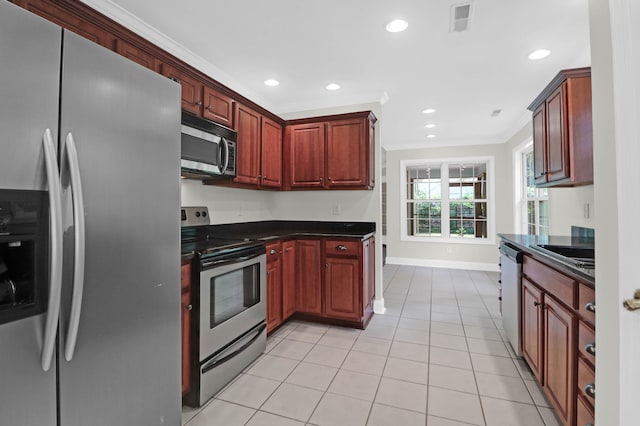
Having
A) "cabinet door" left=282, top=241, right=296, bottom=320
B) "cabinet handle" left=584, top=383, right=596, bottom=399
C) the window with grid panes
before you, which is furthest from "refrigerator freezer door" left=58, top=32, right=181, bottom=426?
the window with grid panes

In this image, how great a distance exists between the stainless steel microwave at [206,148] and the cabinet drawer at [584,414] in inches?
101

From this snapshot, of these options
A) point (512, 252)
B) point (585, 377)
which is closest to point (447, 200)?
point (512, 252)

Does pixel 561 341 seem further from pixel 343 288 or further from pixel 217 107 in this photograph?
pixel 217 107

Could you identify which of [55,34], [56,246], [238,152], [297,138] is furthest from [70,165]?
[297,138]

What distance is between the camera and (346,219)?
3.83 metres

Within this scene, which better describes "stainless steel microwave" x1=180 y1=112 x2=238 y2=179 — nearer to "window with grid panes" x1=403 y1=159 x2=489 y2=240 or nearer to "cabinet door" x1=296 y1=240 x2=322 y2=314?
"cabinet door" x1=296 y1=240 x2=322 y2=314

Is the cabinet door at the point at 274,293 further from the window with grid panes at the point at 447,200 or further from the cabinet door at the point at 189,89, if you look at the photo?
the window with grid panes at the point at 447,200

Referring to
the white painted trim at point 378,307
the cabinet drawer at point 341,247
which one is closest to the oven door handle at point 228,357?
the cabinet drawer at point 341,247

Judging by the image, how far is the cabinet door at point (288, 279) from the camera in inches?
120

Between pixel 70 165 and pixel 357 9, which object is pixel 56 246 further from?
pixel 357 9

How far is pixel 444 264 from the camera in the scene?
6.32 m

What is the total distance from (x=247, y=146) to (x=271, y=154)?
477mm

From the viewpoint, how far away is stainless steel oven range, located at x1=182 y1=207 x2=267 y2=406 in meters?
1.89

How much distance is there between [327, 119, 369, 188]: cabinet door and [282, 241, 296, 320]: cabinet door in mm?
930
